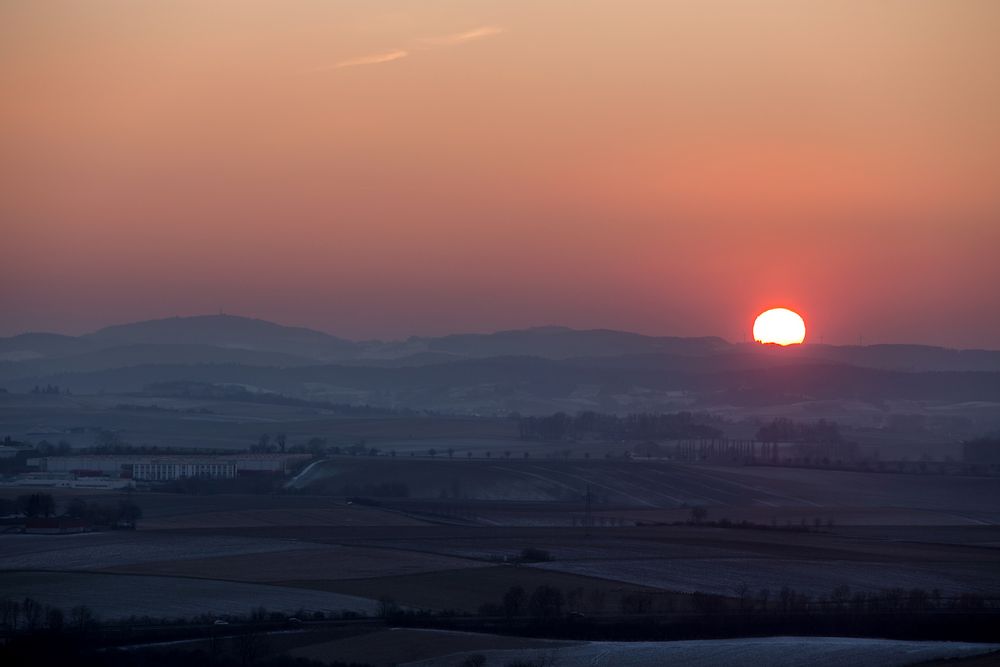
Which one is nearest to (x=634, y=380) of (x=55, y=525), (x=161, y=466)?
(x=161, y=466)

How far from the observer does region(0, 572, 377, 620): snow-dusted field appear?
98.6 feet

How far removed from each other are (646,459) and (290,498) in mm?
22949

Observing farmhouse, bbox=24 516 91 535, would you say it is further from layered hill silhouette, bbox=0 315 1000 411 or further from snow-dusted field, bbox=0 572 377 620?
layered hill silhouette, bbox=0 315 1000 411

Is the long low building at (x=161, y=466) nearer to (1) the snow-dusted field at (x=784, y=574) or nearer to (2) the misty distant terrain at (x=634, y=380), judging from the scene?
(1) the snow-dusted field at (x=784, y=574)

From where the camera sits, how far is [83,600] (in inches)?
1212

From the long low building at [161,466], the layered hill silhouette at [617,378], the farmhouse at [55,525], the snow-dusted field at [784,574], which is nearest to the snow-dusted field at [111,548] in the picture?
the farmhouse at [55,525]

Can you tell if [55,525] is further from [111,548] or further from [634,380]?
[634,380]

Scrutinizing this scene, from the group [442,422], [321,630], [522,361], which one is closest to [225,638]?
[321,630]

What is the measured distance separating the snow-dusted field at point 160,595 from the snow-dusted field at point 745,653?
209 inches

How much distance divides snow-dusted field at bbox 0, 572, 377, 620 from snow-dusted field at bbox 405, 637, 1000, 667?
5309mm

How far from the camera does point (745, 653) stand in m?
25.8

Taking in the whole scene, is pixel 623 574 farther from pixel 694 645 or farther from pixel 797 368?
pixel 797 368

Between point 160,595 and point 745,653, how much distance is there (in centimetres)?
1233

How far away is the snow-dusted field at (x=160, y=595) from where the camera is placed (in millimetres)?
30047
